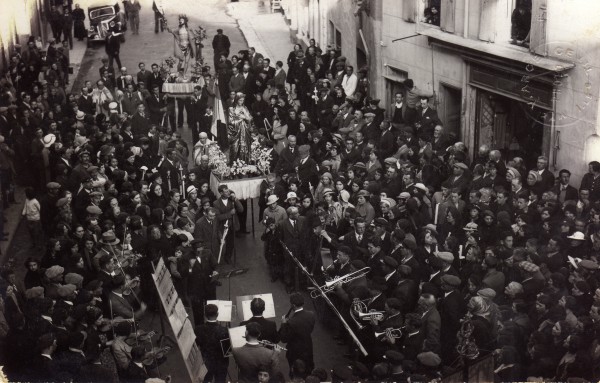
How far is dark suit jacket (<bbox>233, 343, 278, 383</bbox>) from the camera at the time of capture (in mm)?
11148

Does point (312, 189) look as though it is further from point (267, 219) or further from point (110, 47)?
point (110, 47)

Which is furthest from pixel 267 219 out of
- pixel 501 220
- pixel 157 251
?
pixel 501 220

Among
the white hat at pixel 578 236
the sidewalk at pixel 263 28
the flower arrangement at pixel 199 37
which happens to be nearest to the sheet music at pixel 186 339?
the white hat at pixel 578 236

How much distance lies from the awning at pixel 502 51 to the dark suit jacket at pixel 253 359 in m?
9.21

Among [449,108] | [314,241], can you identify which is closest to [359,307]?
[314,241]

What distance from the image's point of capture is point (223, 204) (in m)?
17.0

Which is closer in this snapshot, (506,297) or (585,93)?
(506,297)

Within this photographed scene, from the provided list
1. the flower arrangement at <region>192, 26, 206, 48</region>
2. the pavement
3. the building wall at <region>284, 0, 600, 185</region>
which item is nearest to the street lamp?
the pavement

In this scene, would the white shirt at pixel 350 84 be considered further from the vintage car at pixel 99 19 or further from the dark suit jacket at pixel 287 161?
the vintage car at pixel 99 19

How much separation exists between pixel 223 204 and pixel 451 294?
6.06 meters

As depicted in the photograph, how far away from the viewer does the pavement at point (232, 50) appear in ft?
48.4

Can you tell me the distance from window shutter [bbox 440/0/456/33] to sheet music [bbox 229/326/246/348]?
1210cm

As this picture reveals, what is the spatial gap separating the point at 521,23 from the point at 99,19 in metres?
21.8

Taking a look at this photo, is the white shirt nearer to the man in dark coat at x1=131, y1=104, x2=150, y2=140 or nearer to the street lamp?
the man in dark coat at x1=131, y1=104, x2=150, y2=140
